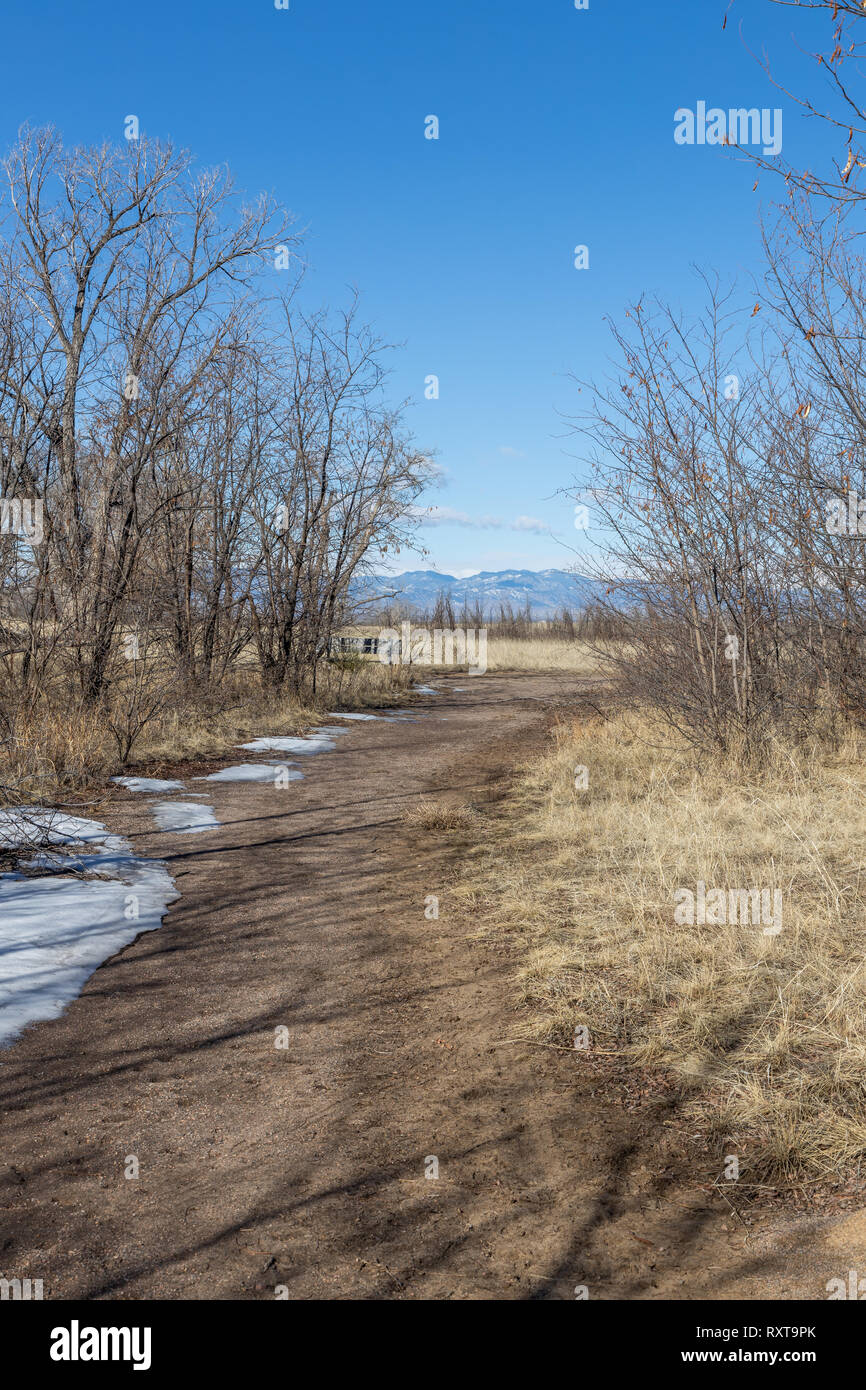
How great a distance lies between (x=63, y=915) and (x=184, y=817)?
2999 mm

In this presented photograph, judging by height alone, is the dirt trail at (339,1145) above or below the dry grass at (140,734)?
below

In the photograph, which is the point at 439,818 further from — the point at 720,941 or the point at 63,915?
the point at 720,941

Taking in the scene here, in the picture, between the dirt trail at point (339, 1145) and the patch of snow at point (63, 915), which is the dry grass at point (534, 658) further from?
the dirt trail at point (339, 1145)

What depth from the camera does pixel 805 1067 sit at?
361cm

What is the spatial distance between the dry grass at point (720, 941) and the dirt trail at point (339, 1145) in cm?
26

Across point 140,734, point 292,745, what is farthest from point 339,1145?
point 292,745

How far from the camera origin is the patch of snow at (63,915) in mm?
4617

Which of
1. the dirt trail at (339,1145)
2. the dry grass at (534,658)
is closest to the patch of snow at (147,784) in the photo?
the dirt trail at (339,1145)

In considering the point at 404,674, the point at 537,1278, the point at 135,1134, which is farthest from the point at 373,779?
the point at 404,674

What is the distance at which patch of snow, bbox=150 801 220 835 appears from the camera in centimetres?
818

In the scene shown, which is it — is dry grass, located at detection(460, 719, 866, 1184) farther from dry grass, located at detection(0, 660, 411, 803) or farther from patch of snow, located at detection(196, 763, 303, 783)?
dry grass, located at detection(0, 660, 411, 803)

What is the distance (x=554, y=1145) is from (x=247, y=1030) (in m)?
1.62
